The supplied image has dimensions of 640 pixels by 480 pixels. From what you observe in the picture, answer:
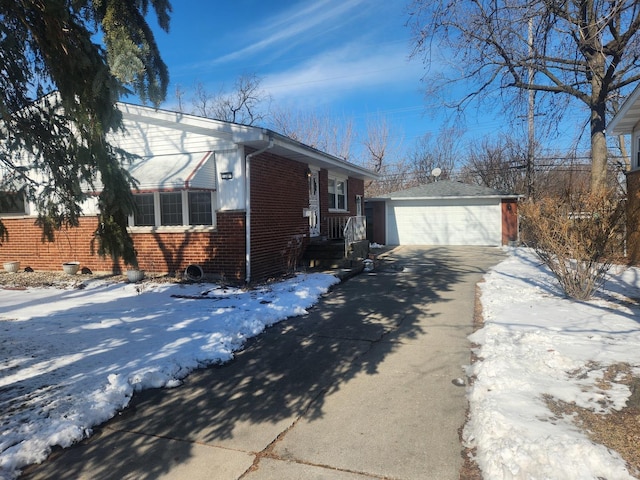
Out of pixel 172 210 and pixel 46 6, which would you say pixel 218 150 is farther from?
pixel 46 6

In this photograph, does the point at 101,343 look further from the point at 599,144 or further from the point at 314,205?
the point at 599,144

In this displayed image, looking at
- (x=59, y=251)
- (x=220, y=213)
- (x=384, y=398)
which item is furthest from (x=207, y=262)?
(x=384, y=398)

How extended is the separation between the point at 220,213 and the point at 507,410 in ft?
25.3

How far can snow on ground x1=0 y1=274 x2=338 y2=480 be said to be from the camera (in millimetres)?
3459

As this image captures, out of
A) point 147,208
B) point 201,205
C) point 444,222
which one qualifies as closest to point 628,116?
point 444,222

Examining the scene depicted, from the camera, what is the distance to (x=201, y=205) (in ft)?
33.2

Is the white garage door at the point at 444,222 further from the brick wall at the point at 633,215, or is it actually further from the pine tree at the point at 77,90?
the pine tree at the point at 77,90

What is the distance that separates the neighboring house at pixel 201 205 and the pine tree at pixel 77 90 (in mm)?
3924

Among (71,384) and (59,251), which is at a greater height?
(59,251)

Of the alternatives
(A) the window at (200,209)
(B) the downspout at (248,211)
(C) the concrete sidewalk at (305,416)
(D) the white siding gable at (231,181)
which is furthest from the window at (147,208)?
(C) the concrete sidewalk at (305,416)

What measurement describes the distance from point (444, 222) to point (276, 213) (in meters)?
13.1

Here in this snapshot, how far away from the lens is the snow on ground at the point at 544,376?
2.74 metres

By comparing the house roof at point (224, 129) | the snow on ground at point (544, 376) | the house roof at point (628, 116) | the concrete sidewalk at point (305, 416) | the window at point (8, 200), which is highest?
the house roof at point (628, 116)

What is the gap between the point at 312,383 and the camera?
4320 mm
